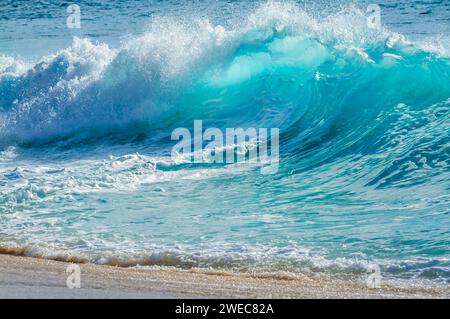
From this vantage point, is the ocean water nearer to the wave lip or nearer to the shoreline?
the wave lip

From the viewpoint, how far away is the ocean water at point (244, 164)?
6855 mm

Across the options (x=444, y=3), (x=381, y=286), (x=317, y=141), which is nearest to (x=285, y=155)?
(x=317, y=141)

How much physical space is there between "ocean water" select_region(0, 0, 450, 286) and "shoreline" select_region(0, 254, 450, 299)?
28cm

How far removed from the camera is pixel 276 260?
643 cm

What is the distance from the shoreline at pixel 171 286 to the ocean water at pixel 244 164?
0.28 meters

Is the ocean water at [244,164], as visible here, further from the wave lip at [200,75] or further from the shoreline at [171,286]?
the shoreline at [171,286]

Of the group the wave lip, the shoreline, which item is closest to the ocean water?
the wave lip

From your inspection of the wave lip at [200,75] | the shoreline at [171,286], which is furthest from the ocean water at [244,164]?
the shoreline at [171,286]

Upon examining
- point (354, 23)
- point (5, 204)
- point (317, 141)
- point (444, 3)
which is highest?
point (444, 3)

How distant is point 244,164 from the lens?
1007 centimetres

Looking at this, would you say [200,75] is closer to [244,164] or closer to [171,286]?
[244,164]

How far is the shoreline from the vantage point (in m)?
5.45
